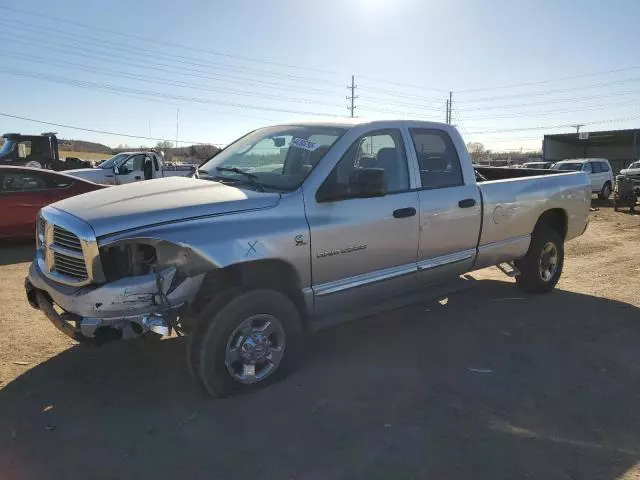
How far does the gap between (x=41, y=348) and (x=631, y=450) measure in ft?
15.0

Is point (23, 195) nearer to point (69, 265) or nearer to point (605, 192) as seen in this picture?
point (69, 265)

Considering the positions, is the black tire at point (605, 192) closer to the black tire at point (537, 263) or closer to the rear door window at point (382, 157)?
the black tire at point (537, 263)

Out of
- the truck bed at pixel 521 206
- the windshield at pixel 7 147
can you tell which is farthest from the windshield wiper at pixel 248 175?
the windshield at pixel 7 147

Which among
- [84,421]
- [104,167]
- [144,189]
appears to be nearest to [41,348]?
[84,421]

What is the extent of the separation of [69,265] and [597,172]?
23.0m

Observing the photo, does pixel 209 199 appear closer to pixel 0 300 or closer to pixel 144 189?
pixel 144 189

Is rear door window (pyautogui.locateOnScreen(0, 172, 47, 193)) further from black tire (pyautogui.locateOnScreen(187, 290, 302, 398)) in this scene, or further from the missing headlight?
black tire (pyautogui.locateOnScreen(187, 290, 302, 398))

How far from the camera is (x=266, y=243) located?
3.83 m

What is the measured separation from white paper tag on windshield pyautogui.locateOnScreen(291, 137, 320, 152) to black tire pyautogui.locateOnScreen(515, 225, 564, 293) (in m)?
3.31

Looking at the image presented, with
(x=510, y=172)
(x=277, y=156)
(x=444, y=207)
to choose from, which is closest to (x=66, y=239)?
(x=277, y=156)

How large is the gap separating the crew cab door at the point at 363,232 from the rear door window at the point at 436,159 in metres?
0.22

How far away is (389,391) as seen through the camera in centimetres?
404

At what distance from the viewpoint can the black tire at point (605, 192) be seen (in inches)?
885

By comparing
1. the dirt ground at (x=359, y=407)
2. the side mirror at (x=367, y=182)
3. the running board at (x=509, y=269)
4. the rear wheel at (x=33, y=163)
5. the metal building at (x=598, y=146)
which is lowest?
the dirt ground at (x=359, y=407)
